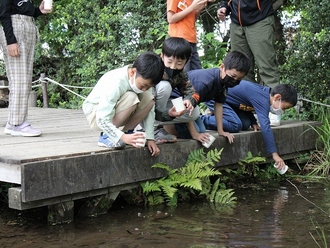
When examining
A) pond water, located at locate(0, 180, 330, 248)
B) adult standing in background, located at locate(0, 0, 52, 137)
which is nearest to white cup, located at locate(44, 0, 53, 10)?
adult standing in background, located at locate(0, 0, 52, 137)

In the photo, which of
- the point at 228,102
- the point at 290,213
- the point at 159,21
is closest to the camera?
the point at 290,213

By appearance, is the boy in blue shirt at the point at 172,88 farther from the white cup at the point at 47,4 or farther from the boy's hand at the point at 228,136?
the white cup at the point at 47,4

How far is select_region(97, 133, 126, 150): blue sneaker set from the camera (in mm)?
4707

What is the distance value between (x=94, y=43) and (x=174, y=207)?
18.5 ft

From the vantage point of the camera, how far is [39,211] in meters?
5.03

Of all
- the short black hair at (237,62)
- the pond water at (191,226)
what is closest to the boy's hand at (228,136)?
the pond water at (191,226)

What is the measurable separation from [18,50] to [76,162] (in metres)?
Result: 1.41

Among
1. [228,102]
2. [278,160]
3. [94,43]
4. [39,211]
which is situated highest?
[94,43]

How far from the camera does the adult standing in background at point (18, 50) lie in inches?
208

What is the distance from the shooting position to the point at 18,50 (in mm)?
5340

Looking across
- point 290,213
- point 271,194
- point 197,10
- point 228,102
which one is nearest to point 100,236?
point 290,213

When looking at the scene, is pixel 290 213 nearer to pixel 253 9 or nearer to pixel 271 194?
pixel 271 194

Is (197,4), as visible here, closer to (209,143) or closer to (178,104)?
(209,143)

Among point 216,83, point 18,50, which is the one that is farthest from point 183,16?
point 18,50
